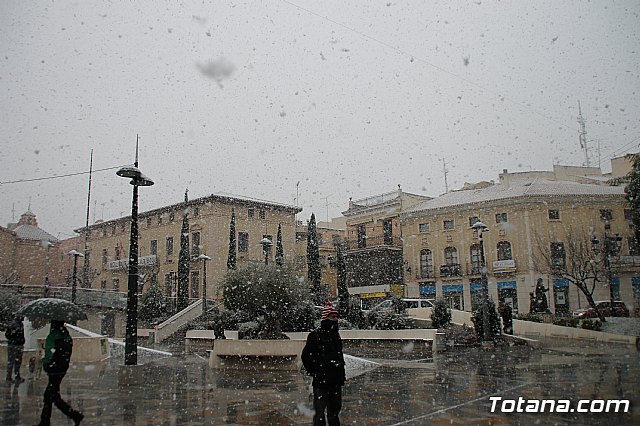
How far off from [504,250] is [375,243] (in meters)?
11.6

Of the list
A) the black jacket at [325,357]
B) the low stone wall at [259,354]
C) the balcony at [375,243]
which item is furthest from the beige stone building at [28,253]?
the black jacket at [325,357]

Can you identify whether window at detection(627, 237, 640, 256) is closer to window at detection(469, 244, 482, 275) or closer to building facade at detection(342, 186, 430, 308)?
window at detection(469, 244, 482, 275)

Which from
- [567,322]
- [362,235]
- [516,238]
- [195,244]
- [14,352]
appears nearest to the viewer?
[14,352]

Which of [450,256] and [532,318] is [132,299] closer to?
[532,318]

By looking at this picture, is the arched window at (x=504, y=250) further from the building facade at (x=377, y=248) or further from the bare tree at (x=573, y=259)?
the building facade at (x=377, y=248)

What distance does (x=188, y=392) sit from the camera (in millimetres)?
10023

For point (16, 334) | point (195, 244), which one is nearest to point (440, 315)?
point (16, 334)

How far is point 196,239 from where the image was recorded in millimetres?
47250

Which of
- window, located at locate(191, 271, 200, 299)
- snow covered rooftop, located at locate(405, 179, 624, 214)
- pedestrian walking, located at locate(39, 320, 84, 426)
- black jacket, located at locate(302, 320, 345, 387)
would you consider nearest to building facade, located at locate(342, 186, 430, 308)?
snow covered rooftop, located at locate(405, 179, 624, 214)

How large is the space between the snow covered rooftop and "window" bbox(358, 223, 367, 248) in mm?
5313

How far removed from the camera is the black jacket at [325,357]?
587 centimetres

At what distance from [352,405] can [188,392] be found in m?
3.19

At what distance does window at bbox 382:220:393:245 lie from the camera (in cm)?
4738

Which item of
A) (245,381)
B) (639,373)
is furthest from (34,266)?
(639,373)
